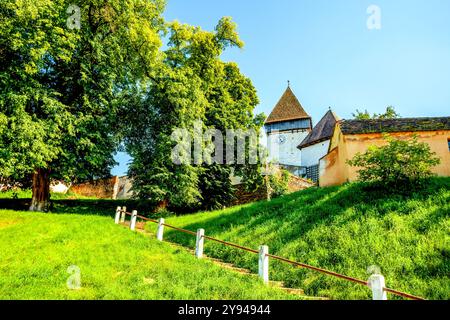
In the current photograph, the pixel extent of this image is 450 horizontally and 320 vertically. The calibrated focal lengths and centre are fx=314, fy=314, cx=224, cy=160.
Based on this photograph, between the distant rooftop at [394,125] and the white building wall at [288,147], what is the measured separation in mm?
25405

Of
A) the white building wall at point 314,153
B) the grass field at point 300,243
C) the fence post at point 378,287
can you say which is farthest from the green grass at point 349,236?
the white building wall at point 314,153

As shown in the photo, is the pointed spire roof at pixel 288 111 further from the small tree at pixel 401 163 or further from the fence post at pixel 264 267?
the fence post at pixel 264 267

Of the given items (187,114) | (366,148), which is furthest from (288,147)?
(366,148)

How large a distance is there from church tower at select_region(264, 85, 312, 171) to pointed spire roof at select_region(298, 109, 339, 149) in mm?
3382

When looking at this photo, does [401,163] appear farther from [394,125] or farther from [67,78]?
[67,78]

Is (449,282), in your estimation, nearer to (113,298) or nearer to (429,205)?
(429,205)

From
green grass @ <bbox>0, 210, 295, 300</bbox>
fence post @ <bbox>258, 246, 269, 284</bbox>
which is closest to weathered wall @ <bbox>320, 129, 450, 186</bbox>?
fence post @ <bbox>258, 246, 269, 284</bbox>

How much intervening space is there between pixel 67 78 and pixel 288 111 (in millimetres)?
35139

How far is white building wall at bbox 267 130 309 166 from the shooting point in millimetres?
46562

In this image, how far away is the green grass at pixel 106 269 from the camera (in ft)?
23.9

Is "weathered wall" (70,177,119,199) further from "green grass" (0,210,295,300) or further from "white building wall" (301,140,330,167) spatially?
"white building wall" (301,140,330,167)

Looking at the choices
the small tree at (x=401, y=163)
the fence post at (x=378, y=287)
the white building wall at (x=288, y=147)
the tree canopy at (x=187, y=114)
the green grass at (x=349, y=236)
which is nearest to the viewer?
the fence post at (x=378, y=287)

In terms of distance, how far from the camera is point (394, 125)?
1970cm

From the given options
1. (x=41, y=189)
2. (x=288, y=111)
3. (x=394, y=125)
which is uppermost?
(x=288, y=111)
